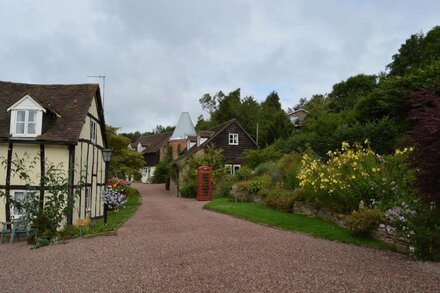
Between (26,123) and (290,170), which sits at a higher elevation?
(26,123)

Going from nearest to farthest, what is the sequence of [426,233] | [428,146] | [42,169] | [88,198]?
[428,146], [426,233], [42,169], [88,198]

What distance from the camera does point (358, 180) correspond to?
500 inches

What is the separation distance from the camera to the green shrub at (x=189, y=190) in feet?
103

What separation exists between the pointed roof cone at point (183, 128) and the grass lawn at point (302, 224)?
37.3m

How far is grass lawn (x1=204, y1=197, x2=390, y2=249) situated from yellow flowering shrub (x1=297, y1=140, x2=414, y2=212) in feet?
2.96

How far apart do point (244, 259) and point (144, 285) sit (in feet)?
8.79

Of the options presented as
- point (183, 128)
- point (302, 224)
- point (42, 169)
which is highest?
point (183, 128)

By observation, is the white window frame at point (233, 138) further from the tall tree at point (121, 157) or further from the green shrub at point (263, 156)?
the tall tree at point (121, 157)

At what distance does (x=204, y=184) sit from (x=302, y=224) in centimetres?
1581

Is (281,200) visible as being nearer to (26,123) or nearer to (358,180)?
(358,180)

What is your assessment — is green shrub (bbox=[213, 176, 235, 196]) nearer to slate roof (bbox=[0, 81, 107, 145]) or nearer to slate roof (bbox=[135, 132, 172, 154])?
slate roof (bbox=[0, 81, 107, 145])

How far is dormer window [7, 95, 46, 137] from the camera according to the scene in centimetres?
1692

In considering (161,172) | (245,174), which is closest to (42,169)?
(245,174)

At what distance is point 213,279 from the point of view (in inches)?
294
